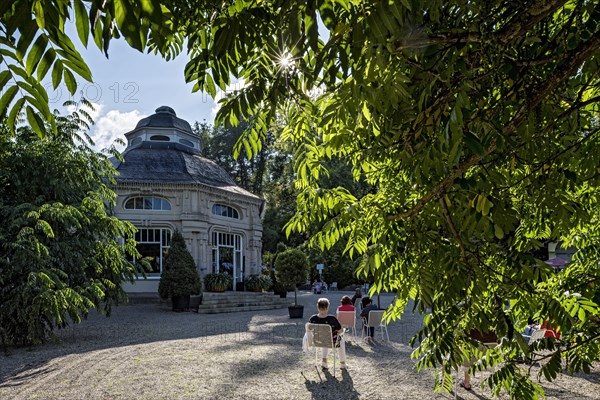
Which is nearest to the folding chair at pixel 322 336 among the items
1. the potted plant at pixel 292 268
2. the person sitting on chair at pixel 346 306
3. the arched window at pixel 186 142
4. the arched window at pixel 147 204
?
the person sitting on chair at pixel 346 306

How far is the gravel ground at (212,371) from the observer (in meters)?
7.18

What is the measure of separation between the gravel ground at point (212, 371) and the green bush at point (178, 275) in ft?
21.1

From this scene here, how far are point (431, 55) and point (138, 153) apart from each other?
89.7ft

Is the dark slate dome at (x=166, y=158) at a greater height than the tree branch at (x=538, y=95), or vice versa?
the dark slate dome at (x=166, y=158)

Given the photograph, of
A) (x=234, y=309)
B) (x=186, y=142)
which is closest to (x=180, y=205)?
(x=234, y=309)

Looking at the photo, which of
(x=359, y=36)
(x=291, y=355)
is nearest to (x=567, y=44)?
(x=359, y=36)

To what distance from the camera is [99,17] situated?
1582 mm

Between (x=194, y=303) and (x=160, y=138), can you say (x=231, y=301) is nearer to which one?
(x=194, y=303)

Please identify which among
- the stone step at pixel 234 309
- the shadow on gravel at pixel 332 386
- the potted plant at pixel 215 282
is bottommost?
the shadow on gravel at pixel 332 386

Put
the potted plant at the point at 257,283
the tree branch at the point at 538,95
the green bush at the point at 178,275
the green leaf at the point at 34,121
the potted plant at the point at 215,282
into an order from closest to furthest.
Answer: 1. the green leaf at the point at 34,121
2. the tree branch at the point at 538,95
3. the green bush at the point at 178,275
4. the potted plant at the point at 215,282
5. the potted plant at the point at 257,283

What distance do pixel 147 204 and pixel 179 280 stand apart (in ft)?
18.9

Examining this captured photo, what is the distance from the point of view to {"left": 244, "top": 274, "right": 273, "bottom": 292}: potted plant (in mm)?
25281

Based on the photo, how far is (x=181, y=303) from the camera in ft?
68.6

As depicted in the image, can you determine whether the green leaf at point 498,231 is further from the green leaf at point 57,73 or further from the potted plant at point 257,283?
the potted plant at point 257,283
